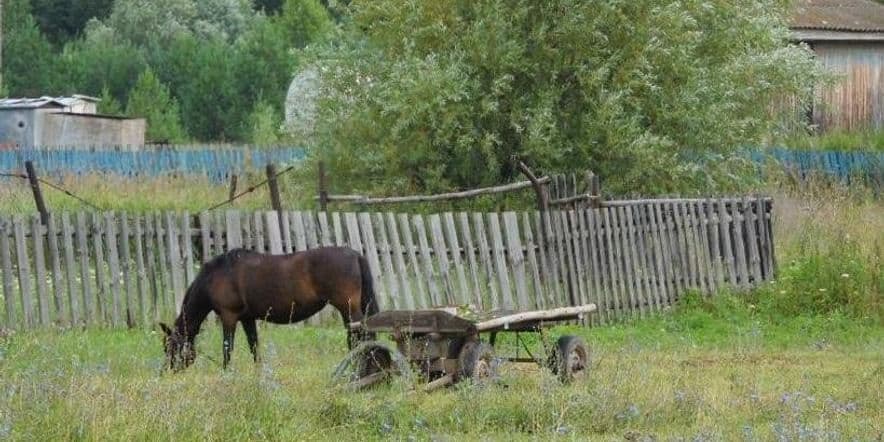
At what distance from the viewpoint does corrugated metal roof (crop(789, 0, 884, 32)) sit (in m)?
34.4

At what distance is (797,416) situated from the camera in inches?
365

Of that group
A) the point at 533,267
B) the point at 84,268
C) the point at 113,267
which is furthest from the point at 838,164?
the point at 84,268

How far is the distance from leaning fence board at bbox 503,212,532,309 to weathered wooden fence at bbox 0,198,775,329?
0.01 meters

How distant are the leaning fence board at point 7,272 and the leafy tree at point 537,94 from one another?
7156mm

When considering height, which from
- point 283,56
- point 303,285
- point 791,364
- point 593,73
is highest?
point 283,56

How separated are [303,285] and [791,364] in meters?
4.12

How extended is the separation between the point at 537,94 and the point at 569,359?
34.4 ft

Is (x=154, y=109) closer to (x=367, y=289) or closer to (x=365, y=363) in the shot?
(x=367, y=289)

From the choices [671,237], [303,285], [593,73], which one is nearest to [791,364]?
[303,285]

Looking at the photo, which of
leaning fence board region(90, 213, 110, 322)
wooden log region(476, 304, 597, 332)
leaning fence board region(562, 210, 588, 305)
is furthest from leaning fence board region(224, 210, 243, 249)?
wooden log region(476, 304, 597, 332)

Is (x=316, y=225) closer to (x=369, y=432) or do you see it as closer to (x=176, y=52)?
(x=369, y=432)

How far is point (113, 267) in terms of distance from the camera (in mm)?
15117

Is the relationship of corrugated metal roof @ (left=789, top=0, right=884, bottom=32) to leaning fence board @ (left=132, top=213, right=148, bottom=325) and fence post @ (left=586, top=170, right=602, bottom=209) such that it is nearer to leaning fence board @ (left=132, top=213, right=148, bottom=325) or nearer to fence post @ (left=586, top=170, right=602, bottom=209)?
fence post @ (left=586, top=170, right=602, bottom=209)

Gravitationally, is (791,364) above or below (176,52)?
below
